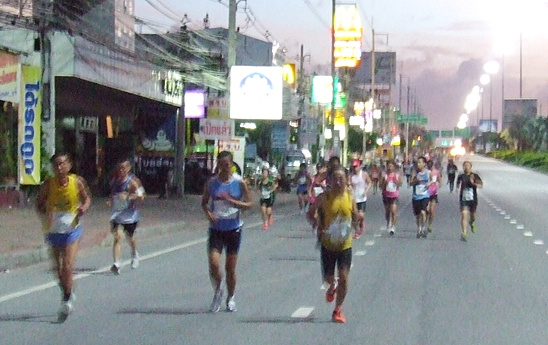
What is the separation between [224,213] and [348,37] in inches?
2653

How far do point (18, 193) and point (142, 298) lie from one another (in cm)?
1768

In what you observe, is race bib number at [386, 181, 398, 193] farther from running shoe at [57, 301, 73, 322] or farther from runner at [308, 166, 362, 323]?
running shoe at [57, 301, 73, 322]

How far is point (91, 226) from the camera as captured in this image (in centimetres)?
2423

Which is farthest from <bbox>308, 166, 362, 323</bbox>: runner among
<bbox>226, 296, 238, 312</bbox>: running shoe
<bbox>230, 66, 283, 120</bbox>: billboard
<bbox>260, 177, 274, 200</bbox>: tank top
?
<bbox>230, 66, 283, 120</bbox>: billboard

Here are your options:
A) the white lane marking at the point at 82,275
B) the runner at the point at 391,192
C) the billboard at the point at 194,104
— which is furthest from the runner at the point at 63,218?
the billboard at the point at 194,104

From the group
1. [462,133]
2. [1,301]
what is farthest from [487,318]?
[462,133]

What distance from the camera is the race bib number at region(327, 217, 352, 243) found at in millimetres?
10867

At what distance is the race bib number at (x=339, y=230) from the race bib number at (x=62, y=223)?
279 centimetres

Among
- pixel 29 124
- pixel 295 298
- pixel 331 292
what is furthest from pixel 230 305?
pixel 29 124

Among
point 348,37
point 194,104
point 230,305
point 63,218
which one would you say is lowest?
point 230,305

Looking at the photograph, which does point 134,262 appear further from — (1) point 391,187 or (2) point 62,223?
(1) point 391,187

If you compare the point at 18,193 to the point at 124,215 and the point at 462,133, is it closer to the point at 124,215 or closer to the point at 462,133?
the point at 124,215

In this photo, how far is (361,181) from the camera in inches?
915

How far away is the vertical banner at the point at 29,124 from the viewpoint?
28656 mm
